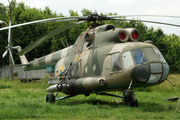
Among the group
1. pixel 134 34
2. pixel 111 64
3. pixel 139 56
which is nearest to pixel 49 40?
pixel 134 34

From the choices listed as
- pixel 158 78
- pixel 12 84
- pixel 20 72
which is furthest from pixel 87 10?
pixel 158 78

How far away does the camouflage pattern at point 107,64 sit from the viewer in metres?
8.64

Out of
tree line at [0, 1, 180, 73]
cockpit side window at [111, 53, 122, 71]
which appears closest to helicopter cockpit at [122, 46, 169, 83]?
cockpit side window at [111, 53, 122, 71]

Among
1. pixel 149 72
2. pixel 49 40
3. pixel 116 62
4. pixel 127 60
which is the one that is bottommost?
pixel 49 40

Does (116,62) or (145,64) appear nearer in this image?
(145,64)

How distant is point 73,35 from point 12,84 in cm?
2079

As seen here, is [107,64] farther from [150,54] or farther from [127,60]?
[150,54]

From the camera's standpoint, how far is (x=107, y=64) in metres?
9.56

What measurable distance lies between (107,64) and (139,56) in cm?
142

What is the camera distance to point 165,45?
40688 millimetres

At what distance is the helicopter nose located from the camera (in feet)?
27.7

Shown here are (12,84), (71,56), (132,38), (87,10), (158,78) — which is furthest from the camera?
(87,10)

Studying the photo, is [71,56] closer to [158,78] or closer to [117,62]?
[117,62]

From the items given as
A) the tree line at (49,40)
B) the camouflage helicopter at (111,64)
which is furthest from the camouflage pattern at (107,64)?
the tree line at (49,40)
